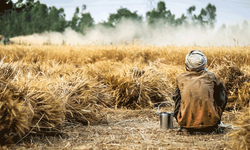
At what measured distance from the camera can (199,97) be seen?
3.70m

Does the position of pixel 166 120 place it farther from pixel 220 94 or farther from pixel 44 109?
pixel 44 109

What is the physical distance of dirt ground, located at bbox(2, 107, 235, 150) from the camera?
3223 millimetres

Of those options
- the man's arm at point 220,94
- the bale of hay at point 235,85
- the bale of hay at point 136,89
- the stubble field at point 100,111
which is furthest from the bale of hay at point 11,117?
the bale of hay at point 235,85

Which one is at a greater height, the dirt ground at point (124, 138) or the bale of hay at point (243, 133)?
the bale of hay at point (243, 133)

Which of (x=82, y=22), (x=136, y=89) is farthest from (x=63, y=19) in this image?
(x=136, y=89)

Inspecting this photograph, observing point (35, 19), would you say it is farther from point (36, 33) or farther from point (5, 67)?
point (5, 67)

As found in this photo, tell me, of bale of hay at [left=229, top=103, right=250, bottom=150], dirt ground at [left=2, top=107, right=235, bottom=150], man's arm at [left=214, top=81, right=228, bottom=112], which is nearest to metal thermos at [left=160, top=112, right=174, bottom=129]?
dirt ground at [left=2, top=107, right=235, bottom=150]

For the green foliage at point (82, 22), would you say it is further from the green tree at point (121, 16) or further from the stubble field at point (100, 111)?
the stubble field at point (100, 111)

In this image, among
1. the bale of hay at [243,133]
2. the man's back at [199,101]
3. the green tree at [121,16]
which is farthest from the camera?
the green tree at [121,16]

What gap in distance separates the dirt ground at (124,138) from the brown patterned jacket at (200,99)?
0.61 feet

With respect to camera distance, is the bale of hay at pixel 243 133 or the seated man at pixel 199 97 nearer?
the bale of hay at pixel 243 133

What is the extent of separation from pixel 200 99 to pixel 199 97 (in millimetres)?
26

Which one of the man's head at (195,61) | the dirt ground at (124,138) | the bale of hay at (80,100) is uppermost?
the man's head at (195,61)

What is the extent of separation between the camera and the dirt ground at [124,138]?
322cm
